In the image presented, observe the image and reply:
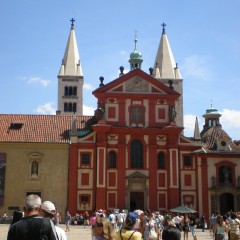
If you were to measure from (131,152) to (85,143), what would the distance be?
4.70 m

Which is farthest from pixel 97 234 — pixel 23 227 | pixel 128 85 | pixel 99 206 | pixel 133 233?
pixel 128 85

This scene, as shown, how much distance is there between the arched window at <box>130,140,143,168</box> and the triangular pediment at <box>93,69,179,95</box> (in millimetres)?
5318

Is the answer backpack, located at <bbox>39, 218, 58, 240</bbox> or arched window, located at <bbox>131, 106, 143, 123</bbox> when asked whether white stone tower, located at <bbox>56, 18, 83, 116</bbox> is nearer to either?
arched window, located at <bbox>131, 106, 143, 123</bbox>

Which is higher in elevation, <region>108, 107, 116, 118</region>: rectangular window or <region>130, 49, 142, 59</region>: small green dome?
<region>130, 49, 142, 59</region>: small green dome

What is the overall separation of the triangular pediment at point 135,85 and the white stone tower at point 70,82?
39721mm

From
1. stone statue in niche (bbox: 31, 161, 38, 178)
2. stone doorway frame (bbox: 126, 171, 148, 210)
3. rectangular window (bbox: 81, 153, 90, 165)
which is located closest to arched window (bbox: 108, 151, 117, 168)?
stone doorway frame (bbox: 126, 171, 148, 210)

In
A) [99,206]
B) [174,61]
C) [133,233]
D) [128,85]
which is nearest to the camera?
[133,233]

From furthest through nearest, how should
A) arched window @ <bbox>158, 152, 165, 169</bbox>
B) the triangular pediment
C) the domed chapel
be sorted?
the triangular pediment, arched window @ <bbox>158, 152, 165, 169</bbox>, the domed chapel

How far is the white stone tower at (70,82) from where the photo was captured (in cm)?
8550

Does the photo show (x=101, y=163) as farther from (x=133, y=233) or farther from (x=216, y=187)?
(x=133, y=233)

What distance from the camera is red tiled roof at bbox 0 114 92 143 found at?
45125 millimetres

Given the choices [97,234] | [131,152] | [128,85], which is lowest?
[97,234]

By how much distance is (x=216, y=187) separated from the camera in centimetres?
4428

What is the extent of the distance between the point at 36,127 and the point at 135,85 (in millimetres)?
11152
